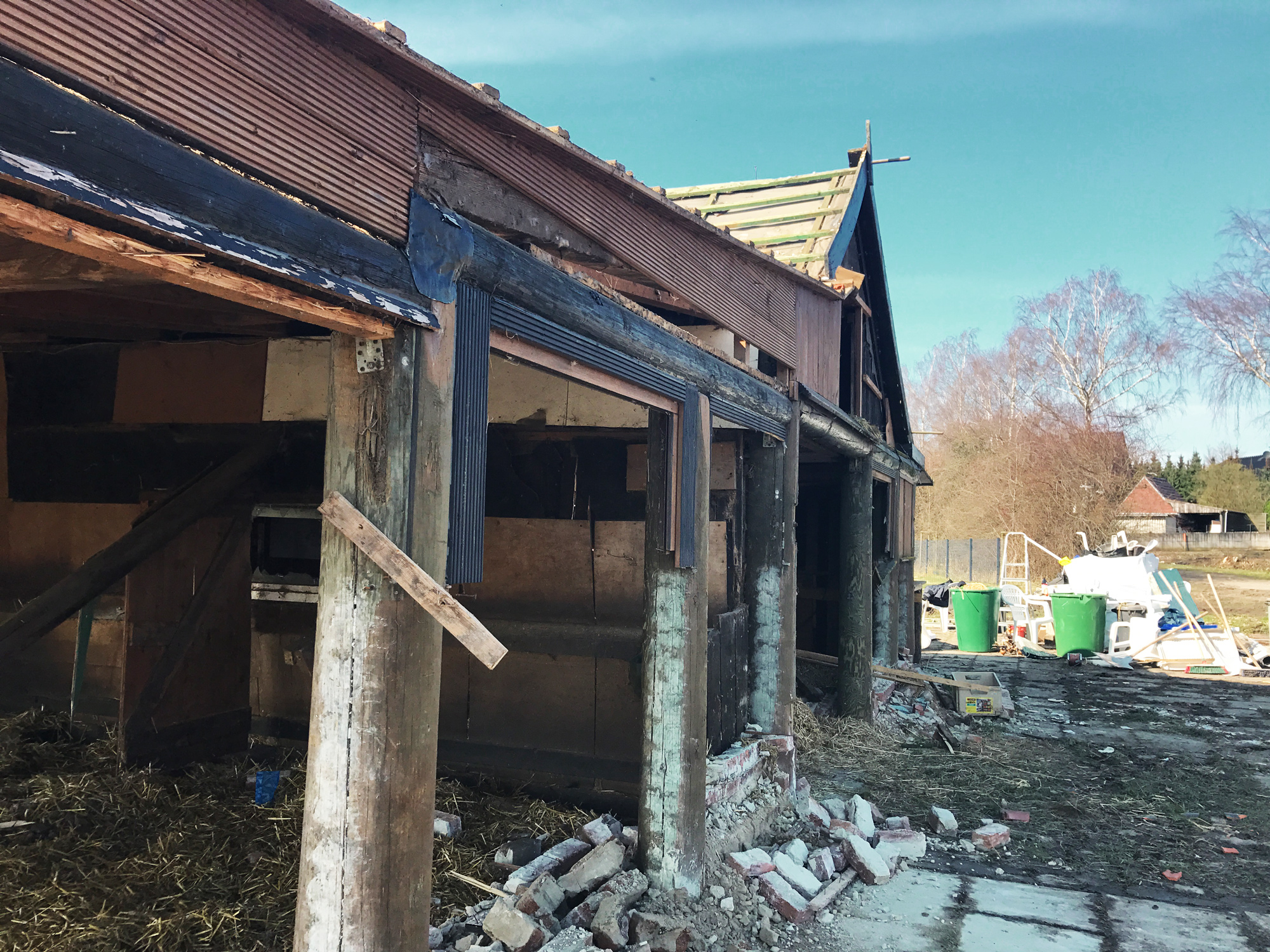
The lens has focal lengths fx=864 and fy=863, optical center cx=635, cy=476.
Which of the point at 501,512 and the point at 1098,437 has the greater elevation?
the point at 1098,437

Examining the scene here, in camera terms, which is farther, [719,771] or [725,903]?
[719,771]

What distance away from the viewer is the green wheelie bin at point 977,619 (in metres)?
16.6

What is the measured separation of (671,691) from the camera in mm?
4621

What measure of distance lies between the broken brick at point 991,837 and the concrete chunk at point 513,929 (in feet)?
12.0

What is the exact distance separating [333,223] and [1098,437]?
33.7m

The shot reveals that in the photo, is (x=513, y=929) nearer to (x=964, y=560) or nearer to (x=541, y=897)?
(x=541, y=897)

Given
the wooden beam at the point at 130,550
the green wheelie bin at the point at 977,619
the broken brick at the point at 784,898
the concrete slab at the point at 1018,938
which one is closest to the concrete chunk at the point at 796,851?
the broken brick at the point at 784,898

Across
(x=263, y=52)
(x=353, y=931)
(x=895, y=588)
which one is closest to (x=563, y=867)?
(x=353, y=931)

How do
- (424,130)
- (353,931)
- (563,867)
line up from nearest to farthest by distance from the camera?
(353,931), (424,130), (563,867)

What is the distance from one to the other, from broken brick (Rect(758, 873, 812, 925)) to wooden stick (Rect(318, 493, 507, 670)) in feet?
10.4

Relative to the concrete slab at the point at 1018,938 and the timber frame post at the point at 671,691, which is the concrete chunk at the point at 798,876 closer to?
the timber frame post at the point at 671,691

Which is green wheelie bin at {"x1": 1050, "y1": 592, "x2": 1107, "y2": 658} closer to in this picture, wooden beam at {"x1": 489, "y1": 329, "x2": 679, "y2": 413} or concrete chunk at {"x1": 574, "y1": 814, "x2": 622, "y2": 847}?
concrete chunk at {"x1": 574, "y1": 814, "x2": 622, "y2": 847}

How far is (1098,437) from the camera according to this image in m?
31.2

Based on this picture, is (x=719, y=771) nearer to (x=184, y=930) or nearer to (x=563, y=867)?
(x=563, y=867)
